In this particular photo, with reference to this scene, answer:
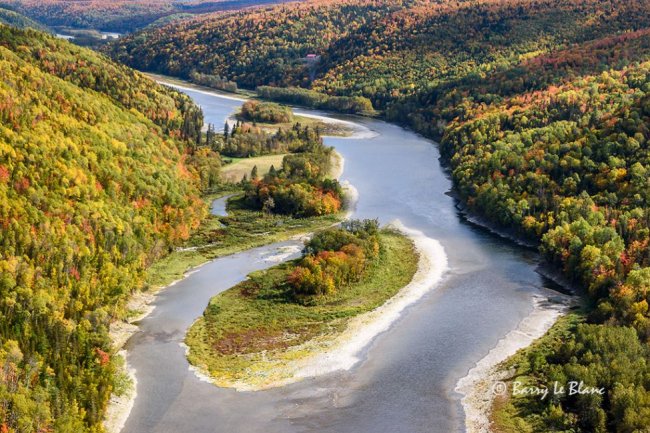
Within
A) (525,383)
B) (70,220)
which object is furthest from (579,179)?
(70,220)

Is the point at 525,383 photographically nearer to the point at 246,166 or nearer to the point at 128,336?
the point at 128,336

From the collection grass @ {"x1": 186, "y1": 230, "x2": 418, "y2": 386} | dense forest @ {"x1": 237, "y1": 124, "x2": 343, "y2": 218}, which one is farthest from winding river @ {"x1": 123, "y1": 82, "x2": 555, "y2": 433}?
dense forest @ {"x1": 237, "y1": 124, "x2": 343, "y2": 218}

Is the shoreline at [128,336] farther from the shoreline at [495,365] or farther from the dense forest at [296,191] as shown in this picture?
the shoreline at [495,365]

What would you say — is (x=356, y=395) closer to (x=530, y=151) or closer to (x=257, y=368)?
(x=257, y=368)

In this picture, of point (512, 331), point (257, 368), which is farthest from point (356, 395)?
point (512, 331)

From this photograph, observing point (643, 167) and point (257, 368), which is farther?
point (643, 167)

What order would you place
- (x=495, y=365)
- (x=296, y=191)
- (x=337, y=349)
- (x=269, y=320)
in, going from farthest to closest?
1. (x=296, y=191)
2. (x=269, y=320)
3. (x=337, y=349)
4. (x=495, y=365)

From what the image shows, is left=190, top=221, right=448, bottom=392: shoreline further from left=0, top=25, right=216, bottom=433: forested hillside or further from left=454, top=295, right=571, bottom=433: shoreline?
left=0, top=25, right=216, bottom=433: forested hillside
